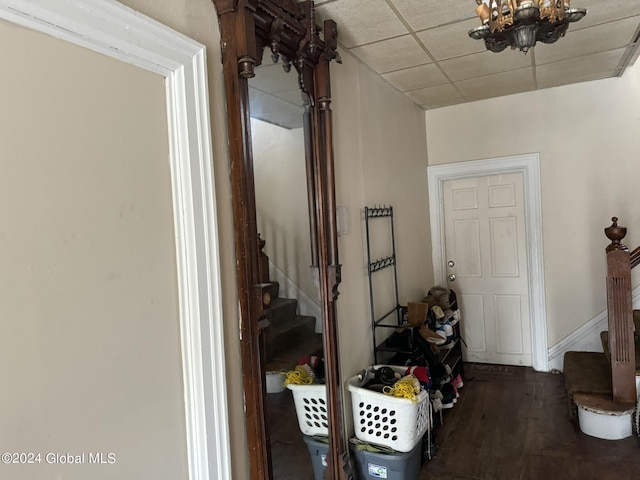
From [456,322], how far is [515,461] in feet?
4.10

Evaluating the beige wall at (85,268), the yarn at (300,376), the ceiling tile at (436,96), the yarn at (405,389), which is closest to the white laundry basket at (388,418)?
the yarn at (405,389)

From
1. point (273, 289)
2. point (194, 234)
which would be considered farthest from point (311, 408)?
point (194, 234)

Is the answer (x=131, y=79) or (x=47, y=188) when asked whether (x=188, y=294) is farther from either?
(x=131, y=79)

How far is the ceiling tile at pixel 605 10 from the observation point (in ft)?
7.13

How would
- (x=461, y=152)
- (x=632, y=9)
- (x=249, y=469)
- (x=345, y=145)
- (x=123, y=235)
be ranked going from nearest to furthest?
(x=123, y=235) → (x=249, y=469) → (x=632, y=9) → (x=345, y=145) → (x=461, y=152)

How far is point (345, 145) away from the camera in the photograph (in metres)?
2.48

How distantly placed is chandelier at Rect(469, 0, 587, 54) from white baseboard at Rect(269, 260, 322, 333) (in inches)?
45.0

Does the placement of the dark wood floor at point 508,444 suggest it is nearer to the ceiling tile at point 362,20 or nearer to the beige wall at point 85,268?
the beige wall at point 85,268

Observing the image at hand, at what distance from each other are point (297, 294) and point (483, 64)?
212 cm

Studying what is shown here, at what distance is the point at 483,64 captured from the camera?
297 centimetres

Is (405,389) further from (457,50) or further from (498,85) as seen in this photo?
(498,85)

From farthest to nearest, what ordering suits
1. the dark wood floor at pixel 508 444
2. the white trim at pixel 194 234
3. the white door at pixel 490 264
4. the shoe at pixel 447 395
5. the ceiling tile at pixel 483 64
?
the white door at pixel 490 264, the shoe at pixel 447 395, the ceiling tile at pixel 483 64, the dark wood floor at pixel 508 444, the white trim at pixel 194 234

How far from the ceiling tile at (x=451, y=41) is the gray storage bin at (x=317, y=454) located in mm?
2150

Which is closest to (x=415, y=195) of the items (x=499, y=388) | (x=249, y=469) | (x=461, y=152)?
(x=461, y=152)
